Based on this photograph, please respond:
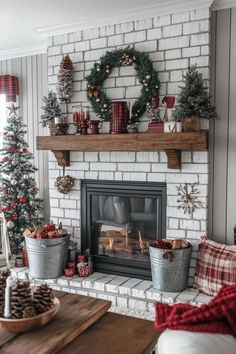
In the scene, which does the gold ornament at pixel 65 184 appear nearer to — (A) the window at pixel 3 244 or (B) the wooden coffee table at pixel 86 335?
(A) the window at pixel 3 244

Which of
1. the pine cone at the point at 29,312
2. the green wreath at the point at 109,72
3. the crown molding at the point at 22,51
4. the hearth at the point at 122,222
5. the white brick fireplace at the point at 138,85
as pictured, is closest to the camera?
the pine cone at the point at 29,312

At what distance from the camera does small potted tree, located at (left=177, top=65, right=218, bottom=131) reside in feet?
10.3

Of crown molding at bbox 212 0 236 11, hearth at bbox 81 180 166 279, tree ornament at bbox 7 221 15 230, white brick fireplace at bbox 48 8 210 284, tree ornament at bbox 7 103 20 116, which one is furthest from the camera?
tree ornament at bbox 7 103 20 116

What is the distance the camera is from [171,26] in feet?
11.1

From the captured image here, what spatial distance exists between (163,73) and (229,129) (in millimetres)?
760

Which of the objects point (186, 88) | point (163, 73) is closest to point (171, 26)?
point (163, 73)

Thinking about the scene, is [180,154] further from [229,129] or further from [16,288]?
[16,288]

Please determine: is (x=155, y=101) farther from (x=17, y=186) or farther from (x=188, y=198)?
(x=17, y=186)

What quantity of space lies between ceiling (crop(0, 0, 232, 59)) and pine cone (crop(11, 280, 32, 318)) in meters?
2.28

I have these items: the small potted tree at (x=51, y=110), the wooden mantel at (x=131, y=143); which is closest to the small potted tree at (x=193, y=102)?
the wooden mantel at (x=131, y=143)

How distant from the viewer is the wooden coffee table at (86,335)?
1.83 meters

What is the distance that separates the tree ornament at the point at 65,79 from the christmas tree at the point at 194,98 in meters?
1.20

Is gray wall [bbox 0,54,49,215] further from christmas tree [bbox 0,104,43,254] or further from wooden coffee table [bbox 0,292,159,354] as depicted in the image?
wooden coffee table [bbox 0,292,159,354]

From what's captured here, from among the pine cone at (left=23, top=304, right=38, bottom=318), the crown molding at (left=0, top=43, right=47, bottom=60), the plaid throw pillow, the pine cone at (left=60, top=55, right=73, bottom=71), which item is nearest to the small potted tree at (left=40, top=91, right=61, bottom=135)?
the pine cone at (left=60, top=55, right=73, bottom=71)
